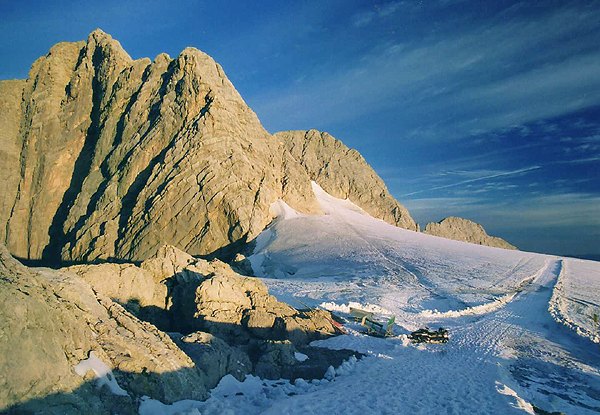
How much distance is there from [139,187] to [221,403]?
4864 cm

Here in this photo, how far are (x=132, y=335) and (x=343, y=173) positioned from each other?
94400mm

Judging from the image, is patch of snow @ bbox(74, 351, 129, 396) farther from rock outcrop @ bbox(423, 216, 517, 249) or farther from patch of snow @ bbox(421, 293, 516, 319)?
rock outcrop @ bbox(423, 216, 517, 249)

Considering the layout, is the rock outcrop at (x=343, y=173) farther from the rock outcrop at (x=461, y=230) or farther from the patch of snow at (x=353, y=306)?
the patch of snow at (x=353, y=306)

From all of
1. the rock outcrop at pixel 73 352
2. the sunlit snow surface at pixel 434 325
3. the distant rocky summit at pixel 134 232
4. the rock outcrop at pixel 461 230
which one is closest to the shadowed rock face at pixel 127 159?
the distant rocky summit at pixel 134 232

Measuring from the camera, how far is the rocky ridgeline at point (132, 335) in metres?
6.24

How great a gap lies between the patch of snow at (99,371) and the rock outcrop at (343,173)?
294 ft

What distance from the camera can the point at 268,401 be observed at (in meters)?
10.2

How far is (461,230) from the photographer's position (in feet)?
437

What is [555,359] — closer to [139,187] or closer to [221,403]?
[221,403]

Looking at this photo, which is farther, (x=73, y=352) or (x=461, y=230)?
(x=461, y=230)

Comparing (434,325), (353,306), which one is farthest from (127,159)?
(434,325)

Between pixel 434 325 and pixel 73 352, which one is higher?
pixel 73 352

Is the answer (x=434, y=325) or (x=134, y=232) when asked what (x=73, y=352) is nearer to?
(x=434, y=325)

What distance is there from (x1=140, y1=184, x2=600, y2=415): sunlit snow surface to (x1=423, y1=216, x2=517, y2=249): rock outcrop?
68.4m
